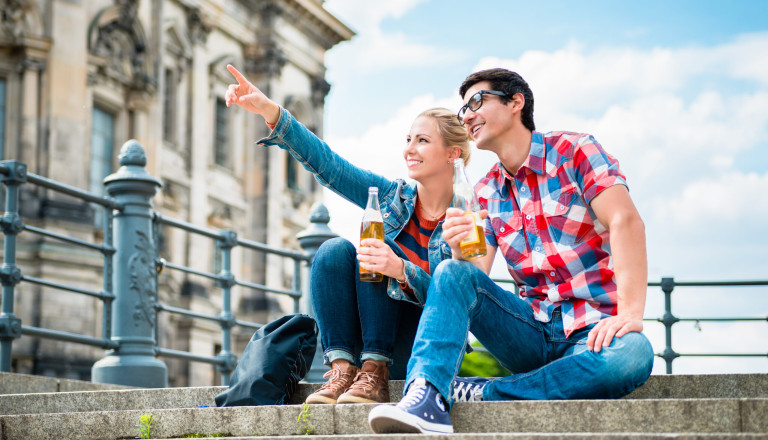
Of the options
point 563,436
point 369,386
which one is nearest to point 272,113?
point 369,386

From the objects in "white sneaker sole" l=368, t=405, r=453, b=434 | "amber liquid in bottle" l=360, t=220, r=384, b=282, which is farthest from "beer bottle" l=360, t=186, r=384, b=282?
"white sneaker sole" l=368, t=405, r=453, b=434

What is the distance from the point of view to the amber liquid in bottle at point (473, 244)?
404 cm

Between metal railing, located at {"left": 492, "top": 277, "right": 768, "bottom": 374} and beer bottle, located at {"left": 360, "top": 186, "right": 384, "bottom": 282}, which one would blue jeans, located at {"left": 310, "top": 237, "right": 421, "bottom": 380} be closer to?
beer bottle, located at {"left": 360, "top": 186, "right": 384, "bottom": 282}

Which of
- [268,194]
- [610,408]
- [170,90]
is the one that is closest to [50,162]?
[170,90]

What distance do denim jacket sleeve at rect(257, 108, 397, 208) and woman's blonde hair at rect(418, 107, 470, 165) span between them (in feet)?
1.10

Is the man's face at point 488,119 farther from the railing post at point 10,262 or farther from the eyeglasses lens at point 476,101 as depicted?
the railing post at point 10,262

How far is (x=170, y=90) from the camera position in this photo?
25.3m

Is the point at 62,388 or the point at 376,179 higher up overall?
the point at 376,179

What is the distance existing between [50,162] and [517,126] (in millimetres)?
16289

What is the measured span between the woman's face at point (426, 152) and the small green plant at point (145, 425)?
1.53 metres

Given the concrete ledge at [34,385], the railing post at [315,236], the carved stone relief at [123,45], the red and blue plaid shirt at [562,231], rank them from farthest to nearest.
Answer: the carved stone relief at [123,45]
the railing post at [315,236]
the concrete ledge at [34,385]
the red and blue plaid shirt at [562,231]

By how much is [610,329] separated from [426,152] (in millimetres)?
1209

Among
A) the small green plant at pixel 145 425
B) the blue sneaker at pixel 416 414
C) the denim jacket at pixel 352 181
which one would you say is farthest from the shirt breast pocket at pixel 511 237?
the small green plant at pixel 145 425

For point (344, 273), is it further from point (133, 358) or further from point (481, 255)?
point (133, 358)
